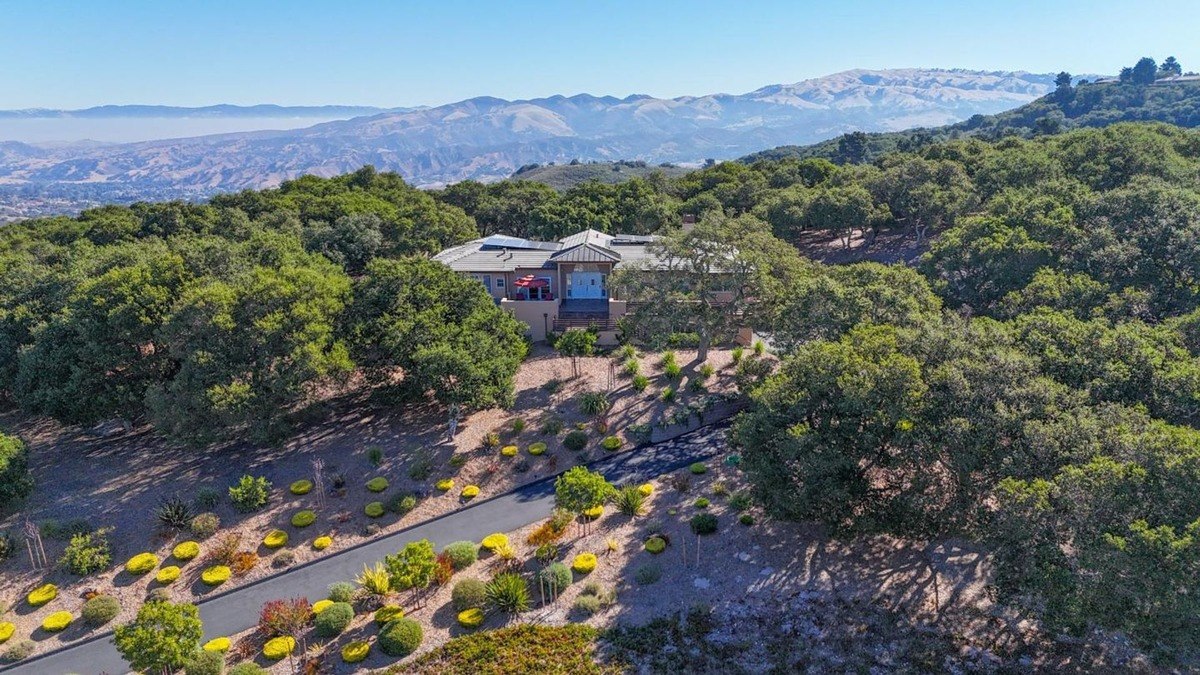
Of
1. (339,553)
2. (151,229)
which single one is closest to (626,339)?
(339,553)

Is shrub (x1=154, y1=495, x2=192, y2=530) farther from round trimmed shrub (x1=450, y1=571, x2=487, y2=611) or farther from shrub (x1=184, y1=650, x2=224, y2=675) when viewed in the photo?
round trimmed shrub (x1=450, y1=571, x2=487, y2=611)

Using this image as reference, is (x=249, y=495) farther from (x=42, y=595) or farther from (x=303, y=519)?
(x=42, y=595)

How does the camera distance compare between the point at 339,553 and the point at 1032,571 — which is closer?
the point at 1032,571

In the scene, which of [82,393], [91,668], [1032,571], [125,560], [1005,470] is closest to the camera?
[1032,571]

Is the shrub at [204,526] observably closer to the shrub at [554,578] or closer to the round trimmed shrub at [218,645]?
the round trimmed shrub at [218,645]

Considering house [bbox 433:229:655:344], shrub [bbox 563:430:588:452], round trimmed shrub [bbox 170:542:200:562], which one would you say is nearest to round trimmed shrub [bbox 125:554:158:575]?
round trimmed shrub [bbox 170:542:200:562]

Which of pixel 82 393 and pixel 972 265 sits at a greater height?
pixel 972 265

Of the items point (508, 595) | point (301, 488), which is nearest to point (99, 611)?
point (301, 488)

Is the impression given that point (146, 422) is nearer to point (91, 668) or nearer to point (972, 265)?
point (91, 668)

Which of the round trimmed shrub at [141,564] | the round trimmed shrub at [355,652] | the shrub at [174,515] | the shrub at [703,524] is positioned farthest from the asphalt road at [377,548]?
the shrub at [174,515]
